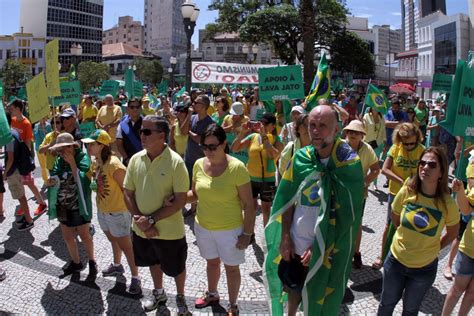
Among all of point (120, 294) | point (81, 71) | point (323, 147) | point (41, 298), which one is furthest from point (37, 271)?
point (81, 71)

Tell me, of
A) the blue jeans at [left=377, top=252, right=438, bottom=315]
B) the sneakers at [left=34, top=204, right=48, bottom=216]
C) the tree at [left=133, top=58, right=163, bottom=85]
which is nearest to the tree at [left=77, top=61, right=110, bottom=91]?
the tree at [left=133, top=58, right=163, bottom=85]

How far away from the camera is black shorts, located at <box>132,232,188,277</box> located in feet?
12.7

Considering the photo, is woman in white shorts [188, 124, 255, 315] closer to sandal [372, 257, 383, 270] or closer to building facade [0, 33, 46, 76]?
sandal [372, 257, 383, 270]

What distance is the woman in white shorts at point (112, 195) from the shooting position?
444 cm

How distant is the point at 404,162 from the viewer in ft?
16.2

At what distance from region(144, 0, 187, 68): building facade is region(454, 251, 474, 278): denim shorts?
131 meters

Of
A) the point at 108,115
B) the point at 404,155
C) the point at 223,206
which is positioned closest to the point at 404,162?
the point at 404,155

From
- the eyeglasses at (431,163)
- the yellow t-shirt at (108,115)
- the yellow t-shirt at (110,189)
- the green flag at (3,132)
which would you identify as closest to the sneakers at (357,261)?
the eyeglasses at (431,163)

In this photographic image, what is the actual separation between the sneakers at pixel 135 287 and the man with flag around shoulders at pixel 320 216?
1.74 m

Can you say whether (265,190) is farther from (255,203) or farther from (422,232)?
(422,232)

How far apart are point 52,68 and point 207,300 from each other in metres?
4.62

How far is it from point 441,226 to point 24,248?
484cm

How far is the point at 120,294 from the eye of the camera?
443 centimetres

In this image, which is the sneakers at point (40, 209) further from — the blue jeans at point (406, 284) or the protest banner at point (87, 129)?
the blue jeans at point (406, 284)
